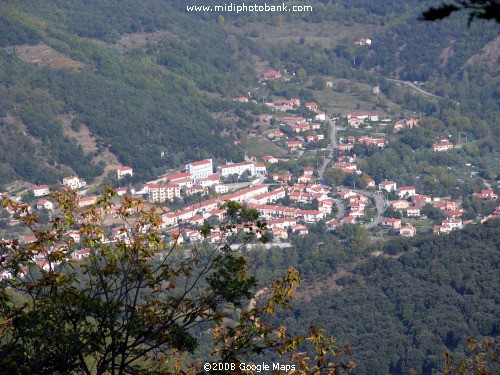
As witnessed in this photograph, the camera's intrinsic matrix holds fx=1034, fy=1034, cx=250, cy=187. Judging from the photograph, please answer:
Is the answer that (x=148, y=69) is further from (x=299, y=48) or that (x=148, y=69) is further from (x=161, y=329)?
(x=161, y=329)

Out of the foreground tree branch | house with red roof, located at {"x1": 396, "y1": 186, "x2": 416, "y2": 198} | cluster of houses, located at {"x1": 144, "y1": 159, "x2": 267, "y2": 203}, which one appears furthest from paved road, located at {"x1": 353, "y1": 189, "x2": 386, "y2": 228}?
the foreground tree branch

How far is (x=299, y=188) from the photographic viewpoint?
3306cm

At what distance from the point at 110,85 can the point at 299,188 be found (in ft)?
35.8

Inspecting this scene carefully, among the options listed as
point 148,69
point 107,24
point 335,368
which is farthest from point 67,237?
point 107,24

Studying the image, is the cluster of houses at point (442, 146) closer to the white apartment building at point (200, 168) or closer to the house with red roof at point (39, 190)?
the white apartment building at point (200, 168)

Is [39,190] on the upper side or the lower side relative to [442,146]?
upper

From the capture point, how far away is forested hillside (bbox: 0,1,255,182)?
35.2 m

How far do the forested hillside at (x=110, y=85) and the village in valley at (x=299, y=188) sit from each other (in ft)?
4.72

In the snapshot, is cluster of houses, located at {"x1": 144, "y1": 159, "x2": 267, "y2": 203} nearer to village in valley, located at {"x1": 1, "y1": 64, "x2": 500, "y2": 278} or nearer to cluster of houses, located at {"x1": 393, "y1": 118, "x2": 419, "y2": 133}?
village in valley, located at {"x1": 1, "y1": 64, "x2": 500, "y2": 278}

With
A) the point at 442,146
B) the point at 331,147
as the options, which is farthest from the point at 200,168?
the point at 442,146

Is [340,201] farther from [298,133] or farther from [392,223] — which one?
[298,133]

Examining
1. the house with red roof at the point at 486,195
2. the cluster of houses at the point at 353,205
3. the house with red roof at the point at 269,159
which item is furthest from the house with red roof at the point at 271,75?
the house with red roof at the point at 486,195

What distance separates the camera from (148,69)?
4322cm

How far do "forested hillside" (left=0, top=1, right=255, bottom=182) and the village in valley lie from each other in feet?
4.72
